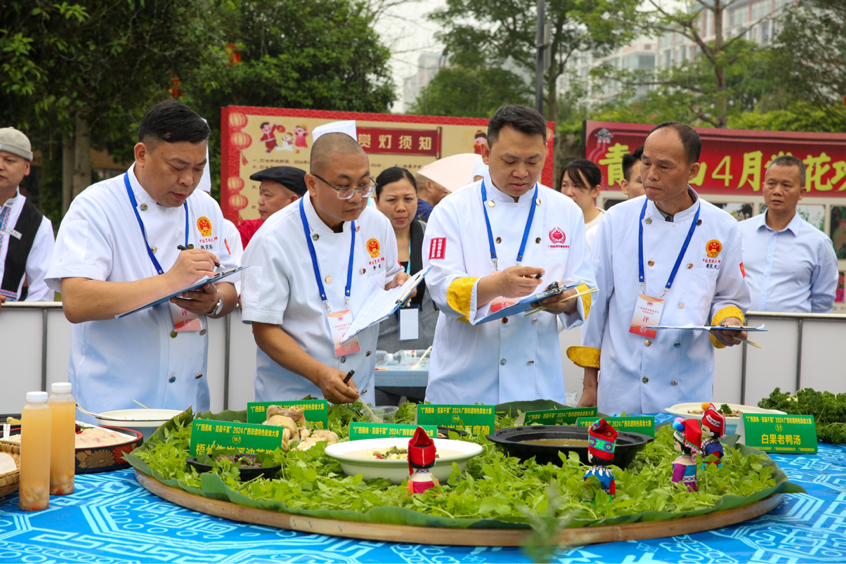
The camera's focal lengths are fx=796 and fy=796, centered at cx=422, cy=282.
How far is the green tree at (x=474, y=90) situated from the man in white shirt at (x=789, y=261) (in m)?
20.8

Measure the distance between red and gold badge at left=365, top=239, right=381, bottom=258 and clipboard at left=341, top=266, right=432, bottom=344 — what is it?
18 centimetres

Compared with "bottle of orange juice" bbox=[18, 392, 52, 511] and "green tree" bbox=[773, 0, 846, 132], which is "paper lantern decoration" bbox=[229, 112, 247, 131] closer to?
"bottle of orange juice" bbox=[18, 392, 52, 511]

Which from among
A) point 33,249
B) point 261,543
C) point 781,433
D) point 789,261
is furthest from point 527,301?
point 789,261

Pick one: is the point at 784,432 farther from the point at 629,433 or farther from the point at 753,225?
the point at 753,225

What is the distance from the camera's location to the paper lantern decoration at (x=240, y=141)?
8.23m

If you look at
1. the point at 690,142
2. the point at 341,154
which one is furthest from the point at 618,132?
the point at 341,154

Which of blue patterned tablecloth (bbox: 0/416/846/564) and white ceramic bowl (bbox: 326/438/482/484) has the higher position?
white ceramic bowl (bbox: 326/438/482/484)

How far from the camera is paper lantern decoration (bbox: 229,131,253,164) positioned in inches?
324

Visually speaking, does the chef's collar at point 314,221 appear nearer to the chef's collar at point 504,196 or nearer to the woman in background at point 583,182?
the chef's collar at point 504,196

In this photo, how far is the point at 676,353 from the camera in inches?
121

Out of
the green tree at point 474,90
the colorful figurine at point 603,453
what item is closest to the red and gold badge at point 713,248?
the colorful figurine at point 603,453

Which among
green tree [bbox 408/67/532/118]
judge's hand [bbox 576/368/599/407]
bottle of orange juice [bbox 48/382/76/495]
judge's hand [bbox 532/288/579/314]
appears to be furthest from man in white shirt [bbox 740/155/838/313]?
green tree [bbox 408/67/532/118]

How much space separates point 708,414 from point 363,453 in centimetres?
72

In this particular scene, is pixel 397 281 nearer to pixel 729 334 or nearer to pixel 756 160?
pixel 729 334
